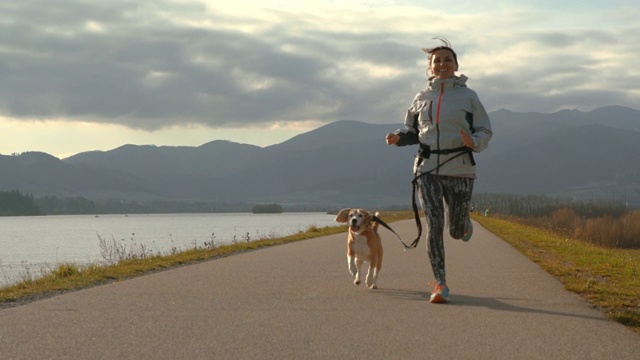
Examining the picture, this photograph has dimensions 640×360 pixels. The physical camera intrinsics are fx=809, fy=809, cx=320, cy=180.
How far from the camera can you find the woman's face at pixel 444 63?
27.0ft

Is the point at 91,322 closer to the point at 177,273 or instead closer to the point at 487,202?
the point at 177,273

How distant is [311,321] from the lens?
695 centimetres

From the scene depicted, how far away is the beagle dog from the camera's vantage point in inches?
366

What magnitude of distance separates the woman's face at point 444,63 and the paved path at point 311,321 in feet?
7.68

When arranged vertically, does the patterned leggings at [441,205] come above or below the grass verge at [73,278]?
above

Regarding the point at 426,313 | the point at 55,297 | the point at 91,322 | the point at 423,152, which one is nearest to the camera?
the point at 91,322

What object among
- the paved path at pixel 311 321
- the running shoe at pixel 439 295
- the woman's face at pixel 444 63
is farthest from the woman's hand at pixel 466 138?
the paved path at pixel 311 321

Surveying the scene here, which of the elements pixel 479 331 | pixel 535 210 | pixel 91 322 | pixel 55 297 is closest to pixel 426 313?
pixel 479 331

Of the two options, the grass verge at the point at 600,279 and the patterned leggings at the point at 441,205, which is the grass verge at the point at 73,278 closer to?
the patterned leggings at the point at 441,205

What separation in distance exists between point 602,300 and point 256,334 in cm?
425

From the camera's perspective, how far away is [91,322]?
698cm

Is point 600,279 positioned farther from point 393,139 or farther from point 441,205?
point 393,139

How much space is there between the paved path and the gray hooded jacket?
1.40 meters

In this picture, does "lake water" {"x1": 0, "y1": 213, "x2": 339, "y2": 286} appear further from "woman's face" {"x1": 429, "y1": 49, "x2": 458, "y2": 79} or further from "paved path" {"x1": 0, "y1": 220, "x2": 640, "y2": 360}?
"woman's face" {"x1": 429, "y1": 49, "x2": 458, "y2": 79}
